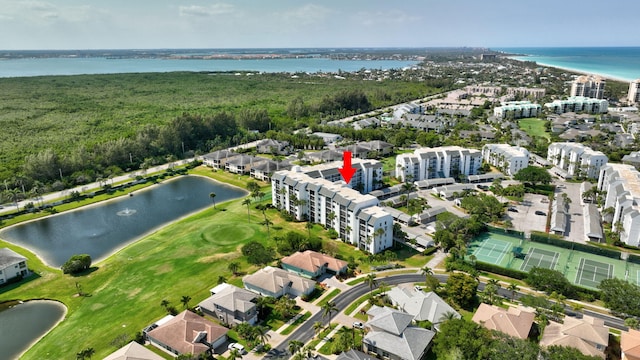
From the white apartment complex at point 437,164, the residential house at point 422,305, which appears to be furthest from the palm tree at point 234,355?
the white apartment complex at point 437,164

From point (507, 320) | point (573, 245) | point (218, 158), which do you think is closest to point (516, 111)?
point (573, 245)

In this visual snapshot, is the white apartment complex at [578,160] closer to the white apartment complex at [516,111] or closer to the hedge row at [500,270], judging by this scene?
the hedge row at [500,270]

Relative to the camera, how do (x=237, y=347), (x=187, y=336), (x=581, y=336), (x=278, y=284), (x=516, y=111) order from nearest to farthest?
(x=581, y=336), (x=187, y=336), (x=237, y=347), (x=278, y=284), (x=516, y=111)

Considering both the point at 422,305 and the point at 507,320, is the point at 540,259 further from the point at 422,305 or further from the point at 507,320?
the point at 422,305

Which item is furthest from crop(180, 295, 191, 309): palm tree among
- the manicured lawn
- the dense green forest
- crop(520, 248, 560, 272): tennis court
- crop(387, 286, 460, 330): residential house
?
the manicured lawn

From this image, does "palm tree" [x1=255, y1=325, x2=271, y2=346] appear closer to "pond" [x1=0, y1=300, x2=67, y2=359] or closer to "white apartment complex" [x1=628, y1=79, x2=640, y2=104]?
"pond" [x1=0, y1=300, x2=67, y2=359]

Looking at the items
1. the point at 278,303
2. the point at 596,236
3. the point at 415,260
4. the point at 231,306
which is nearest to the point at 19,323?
the point at 231,306
